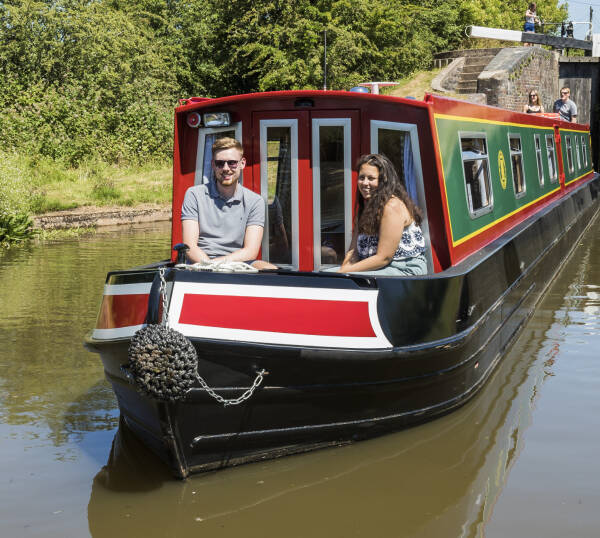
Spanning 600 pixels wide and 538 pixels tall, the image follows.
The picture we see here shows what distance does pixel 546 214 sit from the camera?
10.0 m

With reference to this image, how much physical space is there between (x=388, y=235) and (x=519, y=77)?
20.4 meters

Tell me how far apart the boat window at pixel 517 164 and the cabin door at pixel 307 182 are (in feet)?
12.0

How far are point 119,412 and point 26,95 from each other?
63.8 ft

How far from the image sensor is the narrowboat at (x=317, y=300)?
158 inches

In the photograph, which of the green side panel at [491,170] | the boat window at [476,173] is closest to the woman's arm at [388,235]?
the green side panel at [491,170]

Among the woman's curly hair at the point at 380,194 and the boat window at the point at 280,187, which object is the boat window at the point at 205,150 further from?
the woman's curly hair at the point at 380,194

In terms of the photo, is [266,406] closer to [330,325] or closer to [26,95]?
[330,325]

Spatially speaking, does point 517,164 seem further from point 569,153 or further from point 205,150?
point 569,153

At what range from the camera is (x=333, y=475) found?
427 centimetres

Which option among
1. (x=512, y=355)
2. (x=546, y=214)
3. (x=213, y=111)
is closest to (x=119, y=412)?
(x=213, y=111)

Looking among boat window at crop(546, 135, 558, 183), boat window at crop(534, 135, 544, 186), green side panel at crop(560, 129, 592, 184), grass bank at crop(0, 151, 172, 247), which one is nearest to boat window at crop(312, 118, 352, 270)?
boat window at crop(534, 135, 544, 186)

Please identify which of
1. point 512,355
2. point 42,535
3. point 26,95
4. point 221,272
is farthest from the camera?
point 26,95

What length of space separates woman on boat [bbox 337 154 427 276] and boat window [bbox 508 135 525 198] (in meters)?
3.79

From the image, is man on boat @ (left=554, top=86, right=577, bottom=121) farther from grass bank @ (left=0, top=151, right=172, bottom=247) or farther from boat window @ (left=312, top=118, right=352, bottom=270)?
boat window @ (left=312, top=118, right=352, bottom=270)
